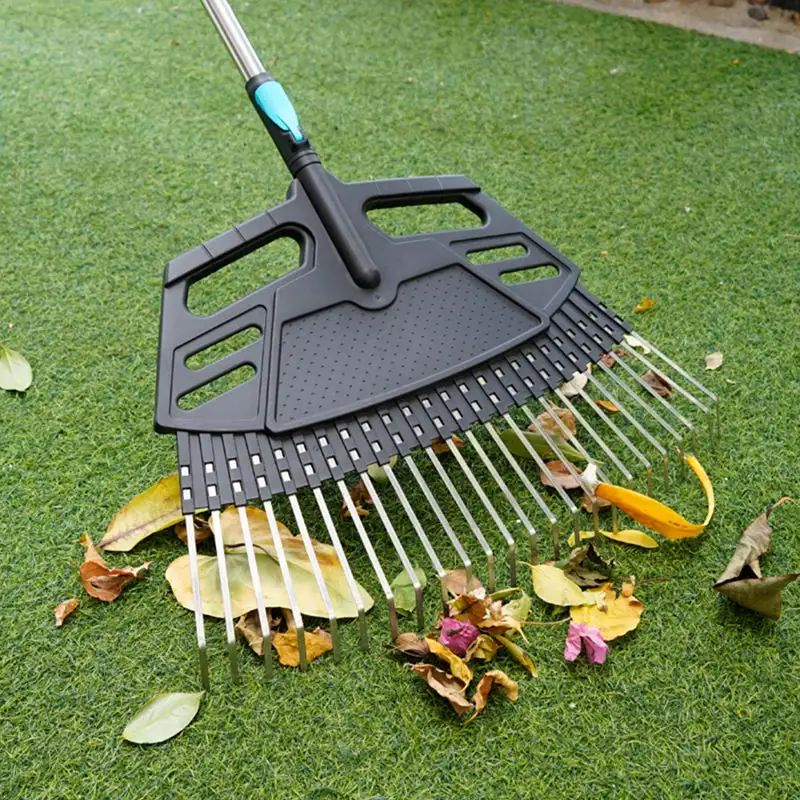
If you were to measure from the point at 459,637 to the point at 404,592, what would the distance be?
0.31 feet

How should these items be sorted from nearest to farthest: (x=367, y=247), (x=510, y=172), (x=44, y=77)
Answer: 1. (x=367, y=247)
2. (x=510, y=172)
3. (x=44, y=77)

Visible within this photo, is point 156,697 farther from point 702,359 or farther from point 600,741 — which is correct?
point 702,359

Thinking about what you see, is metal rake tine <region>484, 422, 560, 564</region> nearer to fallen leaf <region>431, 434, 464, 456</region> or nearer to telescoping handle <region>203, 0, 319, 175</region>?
fallen leaf <region>431, 434, 464, 456</region>

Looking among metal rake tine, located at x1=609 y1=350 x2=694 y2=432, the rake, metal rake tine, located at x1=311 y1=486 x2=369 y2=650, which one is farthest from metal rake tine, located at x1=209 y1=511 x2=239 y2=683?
metal rake tine, located at x1=609 y1=350 x2=694 y2=432

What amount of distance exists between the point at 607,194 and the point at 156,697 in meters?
1.19

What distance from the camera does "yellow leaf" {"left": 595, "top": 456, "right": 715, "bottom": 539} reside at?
1059 mm

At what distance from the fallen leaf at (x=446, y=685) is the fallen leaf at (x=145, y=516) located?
364mm

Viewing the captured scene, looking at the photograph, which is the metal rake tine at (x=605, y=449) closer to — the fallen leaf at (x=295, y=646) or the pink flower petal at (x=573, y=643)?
the pink flower petal at (x=573, y=643)

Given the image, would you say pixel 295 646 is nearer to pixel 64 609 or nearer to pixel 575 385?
pixel 64 609

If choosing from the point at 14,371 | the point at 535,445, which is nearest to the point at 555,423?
the point at 535,445

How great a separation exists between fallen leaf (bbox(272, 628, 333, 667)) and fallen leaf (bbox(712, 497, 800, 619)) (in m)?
0.43

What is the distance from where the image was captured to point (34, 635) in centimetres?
104

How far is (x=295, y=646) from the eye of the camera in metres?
0.99

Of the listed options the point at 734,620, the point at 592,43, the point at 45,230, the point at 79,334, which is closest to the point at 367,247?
the point at 79,334
